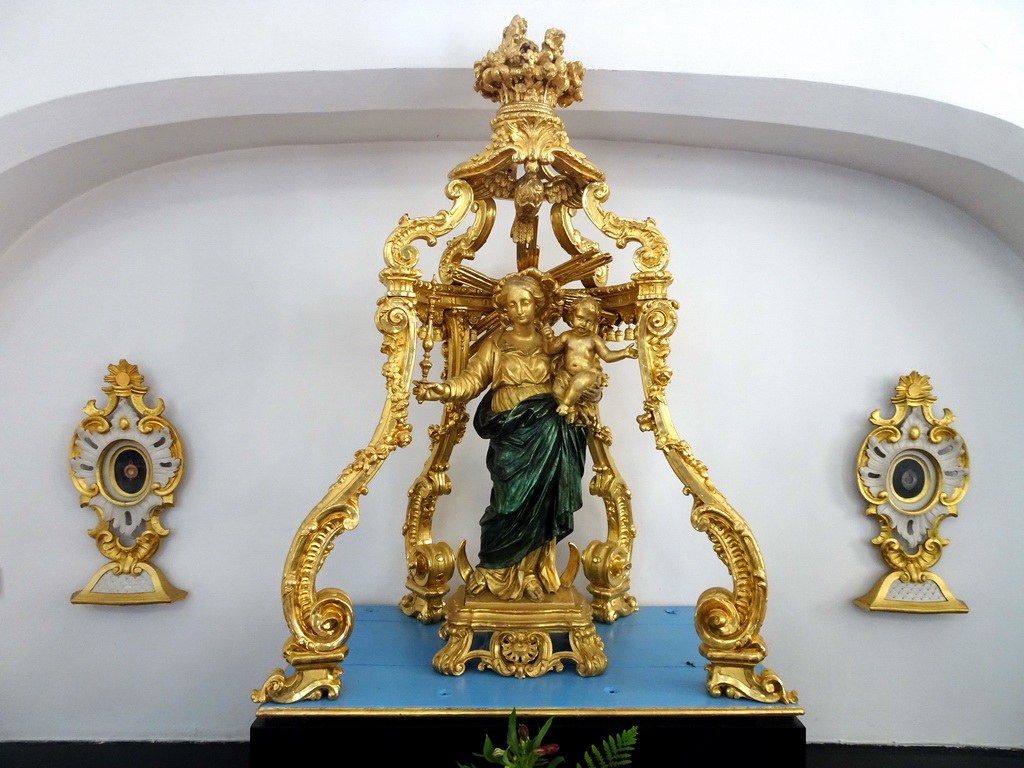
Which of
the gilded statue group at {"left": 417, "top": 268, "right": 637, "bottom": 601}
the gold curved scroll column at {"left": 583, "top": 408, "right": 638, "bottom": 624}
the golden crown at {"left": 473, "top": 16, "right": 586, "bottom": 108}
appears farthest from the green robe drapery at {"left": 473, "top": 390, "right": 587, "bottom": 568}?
the golden crown at {"left": 473, "top": 16, "right": 586, "bottom": 108}

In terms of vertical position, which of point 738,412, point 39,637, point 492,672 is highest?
point 738,412

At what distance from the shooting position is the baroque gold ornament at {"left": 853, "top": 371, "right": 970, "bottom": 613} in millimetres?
1979

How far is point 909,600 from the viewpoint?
1980 millimetres

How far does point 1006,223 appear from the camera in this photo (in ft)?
6.64

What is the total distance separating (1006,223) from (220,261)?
7.97ft

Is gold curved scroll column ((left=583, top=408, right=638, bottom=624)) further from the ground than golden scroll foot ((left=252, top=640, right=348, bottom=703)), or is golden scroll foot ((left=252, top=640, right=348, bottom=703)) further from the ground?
gold curved scroll column ((left=583, top=408, right=638, bottom=624))

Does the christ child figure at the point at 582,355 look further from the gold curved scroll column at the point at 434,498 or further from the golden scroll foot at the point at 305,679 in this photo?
the golden scroll foot at the point at 305,679

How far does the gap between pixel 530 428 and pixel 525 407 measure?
0.05 meters

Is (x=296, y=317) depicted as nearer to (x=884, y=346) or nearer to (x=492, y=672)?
(x=492, y=672)

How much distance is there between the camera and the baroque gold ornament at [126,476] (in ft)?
6.56

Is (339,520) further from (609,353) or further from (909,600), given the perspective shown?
(909,600)

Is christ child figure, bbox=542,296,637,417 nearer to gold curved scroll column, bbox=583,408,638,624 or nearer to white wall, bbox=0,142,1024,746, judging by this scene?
gold curved scroll column, bbox=583,408,638,624

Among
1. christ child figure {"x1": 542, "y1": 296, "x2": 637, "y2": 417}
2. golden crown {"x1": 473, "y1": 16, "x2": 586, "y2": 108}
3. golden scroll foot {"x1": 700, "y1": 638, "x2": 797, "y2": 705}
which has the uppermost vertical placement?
golden crown {"x1": 473, "y1": 16, "x2": 586, "y2": 108}

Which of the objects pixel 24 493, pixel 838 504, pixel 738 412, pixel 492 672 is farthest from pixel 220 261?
pixel 838 504
